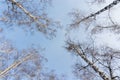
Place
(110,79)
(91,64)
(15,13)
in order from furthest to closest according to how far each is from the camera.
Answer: (91,64)
(110,79)
(15,13)

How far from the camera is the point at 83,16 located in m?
14.0

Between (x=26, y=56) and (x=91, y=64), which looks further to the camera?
(x=26, y=56)

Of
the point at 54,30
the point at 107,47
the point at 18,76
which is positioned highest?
the point at 54,30

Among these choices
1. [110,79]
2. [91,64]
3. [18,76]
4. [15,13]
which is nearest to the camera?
[15,13]

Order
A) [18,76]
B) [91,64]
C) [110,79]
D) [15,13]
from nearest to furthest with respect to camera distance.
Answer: [15,13]
[110,79]
[91,64]
[18,76]

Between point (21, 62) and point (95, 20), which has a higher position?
point (95, 20)

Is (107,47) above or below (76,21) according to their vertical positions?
below

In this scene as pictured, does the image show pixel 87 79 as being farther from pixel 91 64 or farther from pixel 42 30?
pixel 42 30

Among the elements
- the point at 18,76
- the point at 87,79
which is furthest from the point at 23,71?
the point at 87,79

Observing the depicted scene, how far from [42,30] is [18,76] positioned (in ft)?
14.4

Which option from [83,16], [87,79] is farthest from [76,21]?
[87,79]

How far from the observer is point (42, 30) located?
12.7 meters

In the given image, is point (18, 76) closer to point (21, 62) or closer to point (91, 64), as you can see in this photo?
point (21, 62)

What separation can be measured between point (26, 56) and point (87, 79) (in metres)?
3.70
